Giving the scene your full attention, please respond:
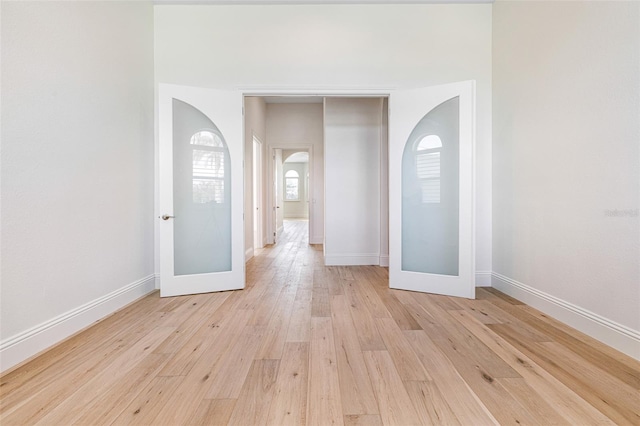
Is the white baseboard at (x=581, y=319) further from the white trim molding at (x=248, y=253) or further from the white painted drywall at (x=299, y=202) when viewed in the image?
the white painted drywall at (x=299, y=202)

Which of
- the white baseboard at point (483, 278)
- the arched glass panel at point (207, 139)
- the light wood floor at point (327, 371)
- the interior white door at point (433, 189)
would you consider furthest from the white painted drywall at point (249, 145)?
the white baseboard at point (483, 278)

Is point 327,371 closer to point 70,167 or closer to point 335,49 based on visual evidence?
point 70,167

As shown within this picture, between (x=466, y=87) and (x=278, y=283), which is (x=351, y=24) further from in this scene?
(x=278, y=283)

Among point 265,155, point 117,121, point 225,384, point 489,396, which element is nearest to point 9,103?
point 117,121

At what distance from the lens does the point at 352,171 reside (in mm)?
4113

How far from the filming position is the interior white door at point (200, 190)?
2.72 metres

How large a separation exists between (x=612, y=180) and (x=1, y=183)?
3.60m

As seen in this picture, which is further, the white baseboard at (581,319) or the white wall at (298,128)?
the white wall at (298,128)

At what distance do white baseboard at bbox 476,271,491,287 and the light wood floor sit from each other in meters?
0.55

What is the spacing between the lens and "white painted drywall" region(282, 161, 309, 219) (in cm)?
1442

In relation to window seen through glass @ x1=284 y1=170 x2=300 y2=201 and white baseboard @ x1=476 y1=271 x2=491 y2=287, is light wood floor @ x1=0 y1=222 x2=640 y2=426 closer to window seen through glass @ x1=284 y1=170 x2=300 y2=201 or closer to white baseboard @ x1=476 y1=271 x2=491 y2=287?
white baseboard @ x1=476 y1=271 x2=491 y2=287

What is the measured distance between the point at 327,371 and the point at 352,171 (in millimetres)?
3061

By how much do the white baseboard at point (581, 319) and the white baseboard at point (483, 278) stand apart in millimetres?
259

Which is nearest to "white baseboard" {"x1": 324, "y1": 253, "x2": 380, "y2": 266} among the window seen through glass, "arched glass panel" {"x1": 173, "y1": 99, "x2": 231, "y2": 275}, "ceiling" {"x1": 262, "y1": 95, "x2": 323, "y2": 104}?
"arched glass panel" {"x1": 173, "y1": 99, "x2": 231, "y2": 275}
